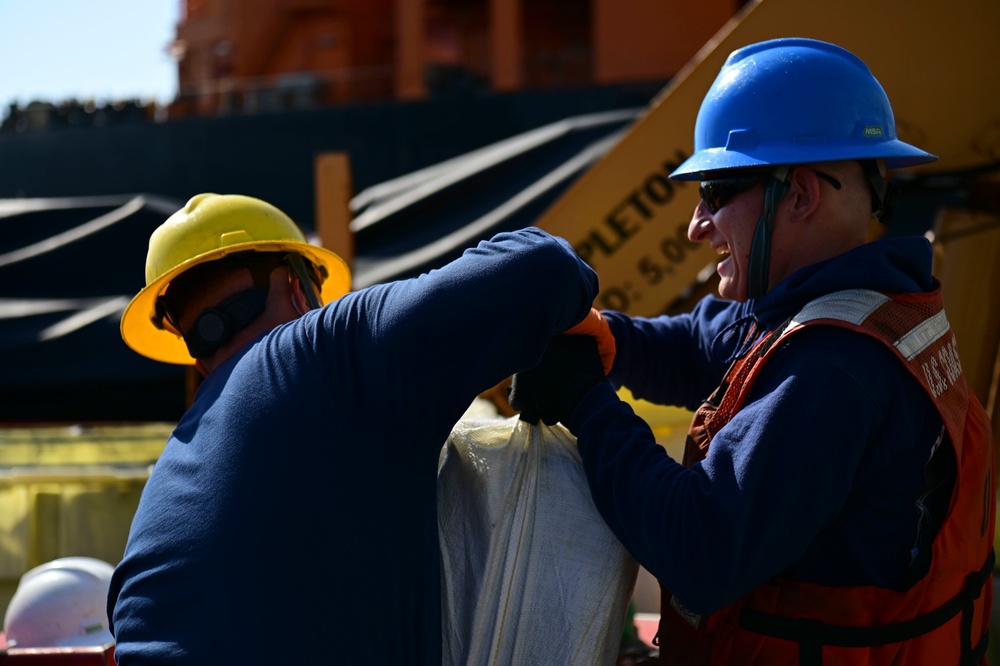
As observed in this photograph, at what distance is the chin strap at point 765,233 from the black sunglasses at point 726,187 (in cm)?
3

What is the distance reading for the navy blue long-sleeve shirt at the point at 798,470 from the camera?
5.16ft

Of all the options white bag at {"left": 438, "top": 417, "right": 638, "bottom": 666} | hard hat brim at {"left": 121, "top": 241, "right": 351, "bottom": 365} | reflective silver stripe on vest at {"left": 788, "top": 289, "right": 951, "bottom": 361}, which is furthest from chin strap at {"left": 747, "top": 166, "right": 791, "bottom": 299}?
hard hat brim at {"left": 121, "top": 241, "right": 351, "bottom": 365}

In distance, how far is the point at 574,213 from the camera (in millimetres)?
4004

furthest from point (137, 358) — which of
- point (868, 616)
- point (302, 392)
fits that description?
point (868, 616)

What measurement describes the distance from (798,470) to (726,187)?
617 mm

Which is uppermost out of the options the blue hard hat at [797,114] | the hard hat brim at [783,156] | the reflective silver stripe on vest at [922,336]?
the blue hard hat at [797,114]

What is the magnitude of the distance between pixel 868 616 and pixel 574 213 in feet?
8.30

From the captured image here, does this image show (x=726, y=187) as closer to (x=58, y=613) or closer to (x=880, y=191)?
(x=880, y=191)

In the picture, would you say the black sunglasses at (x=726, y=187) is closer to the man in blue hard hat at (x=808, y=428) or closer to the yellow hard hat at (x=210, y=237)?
the man in blue hard hat at (x=808, y=428)

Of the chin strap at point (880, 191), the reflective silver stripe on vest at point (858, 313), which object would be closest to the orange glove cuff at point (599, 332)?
the reflective silver stripe on vest at point (858, 313)

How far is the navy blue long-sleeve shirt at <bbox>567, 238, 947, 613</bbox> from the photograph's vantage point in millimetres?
1573

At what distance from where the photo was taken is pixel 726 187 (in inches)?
75.5

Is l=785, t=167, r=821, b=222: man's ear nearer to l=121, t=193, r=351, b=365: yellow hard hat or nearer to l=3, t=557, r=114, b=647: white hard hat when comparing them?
l=121, t=193, r=351, b=365: yellow hard hat

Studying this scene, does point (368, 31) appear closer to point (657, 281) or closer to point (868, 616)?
point (657, 281)
